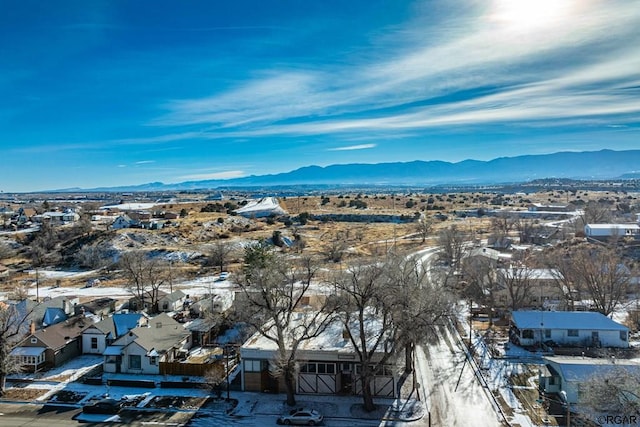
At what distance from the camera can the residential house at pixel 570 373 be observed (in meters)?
24.8

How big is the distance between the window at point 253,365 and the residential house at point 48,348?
14994 mm

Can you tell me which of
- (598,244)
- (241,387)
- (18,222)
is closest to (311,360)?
(241,387)

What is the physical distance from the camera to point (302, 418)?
77.6 feet

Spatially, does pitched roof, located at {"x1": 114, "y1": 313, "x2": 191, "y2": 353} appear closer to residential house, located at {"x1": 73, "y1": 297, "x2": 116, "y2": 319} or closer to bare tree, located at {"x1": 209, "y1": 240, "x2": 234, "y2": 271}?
residential house, located at {"x1": 73, "y1": 297, "x2": 116, "y2": 319}

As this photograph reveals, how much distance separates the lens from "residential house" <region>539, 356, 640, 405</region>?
2477 centimetres

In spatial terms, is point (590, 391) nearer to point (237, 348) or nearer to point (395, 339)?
point (395, 339)

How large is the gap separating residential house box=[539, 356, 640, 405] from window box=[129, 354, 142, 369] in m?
25.4

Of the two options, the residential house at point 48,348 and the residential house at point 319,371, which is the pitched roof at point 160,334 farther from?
the residential house at point 319,371

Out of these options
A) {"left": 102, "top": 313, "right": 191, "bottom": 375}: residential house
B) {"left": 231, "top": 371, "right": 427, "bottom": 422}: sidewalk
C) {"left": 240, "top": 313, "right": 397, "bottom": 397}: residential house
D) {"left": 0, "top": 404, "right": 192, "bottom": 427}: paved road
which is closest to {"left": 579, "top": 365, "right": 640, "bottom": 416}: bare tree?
{"left": 231, "top": 371, "right": 427, "bottom": 422}: sidewalk

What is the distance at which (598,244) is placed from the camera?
2736 inches

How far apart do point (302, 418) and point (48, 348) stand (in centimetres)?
2012

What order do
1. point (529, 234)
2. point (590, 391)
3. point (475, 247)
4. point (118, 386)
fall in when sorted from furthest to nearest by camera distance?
point (529, 234), point (475, 247), point (118, 386), point (590, 391)

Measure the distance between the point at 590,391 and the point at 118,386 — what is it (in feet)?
85.7

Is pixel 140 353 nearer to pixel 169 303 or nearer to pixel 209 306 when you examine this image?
pixel 209 306
